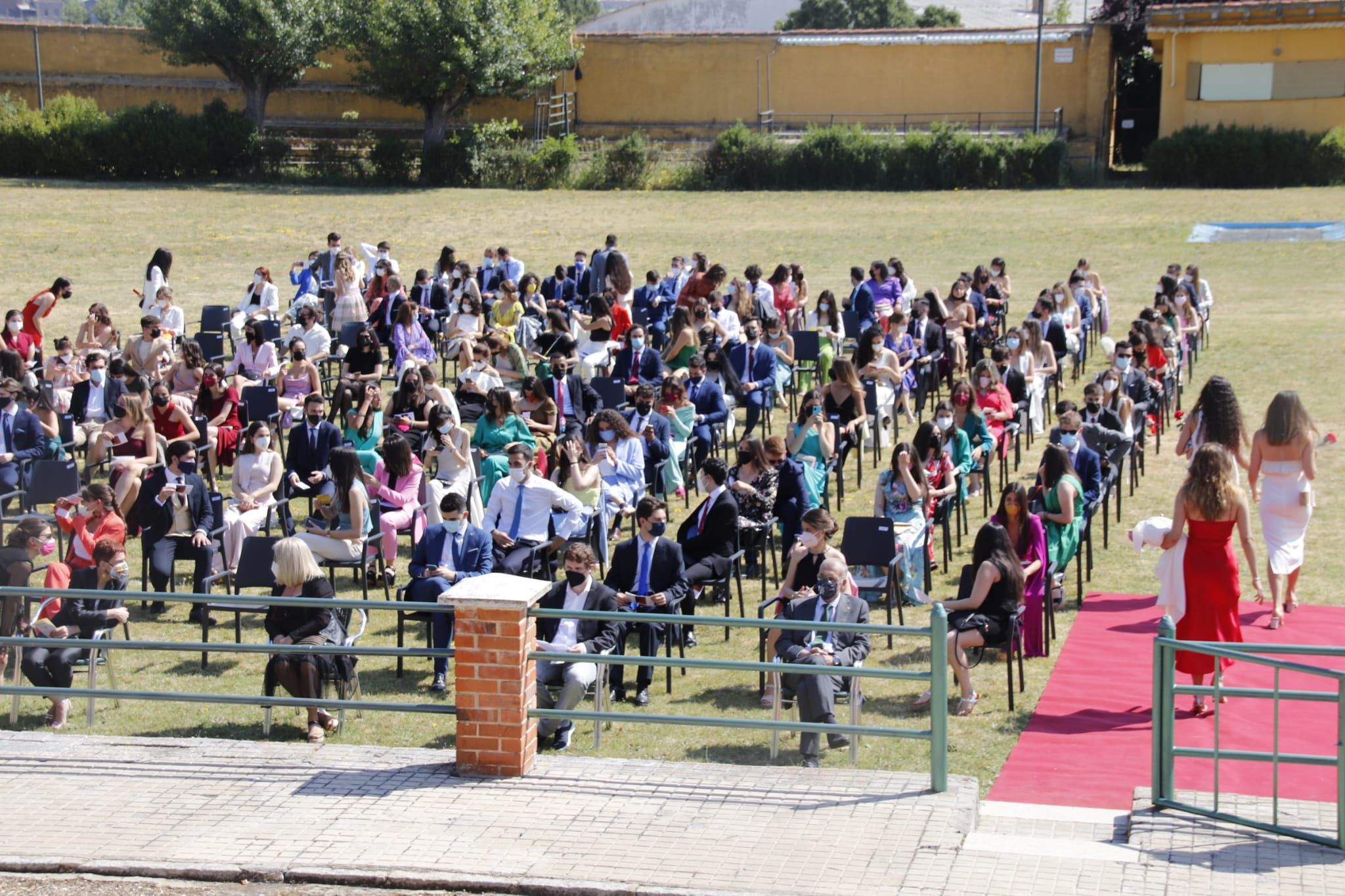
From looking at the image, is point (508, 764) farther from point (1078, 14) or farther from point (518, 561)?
point (1078, 14)

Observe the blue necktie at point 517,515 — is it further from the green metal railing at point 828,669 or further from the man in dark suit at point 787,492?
the green metal railing at point 828,669

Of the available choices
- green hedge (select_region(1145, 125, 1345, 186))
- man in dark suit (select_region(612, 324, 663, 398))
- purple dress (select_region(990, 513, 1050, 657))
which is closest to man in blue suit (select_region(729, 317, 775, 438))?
man in dark suit (select_region(612, 324, 663, 398))

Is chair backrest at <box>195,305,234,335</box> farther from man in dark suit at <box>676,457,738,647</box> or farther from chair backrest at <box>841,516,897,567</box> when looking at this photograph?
chair backrest at <box>841,516,897,567</box>

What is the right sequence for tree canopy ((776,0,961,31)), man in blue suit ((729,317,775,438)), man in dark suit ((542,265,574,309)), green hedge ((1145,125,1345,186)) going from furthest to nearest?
1. tree canopy ((776,0,961,31))
2. green hedge ((1145,125,1345,186))
3. man in dark suit ((542,265,574,309))
4. man in blue suit ((729,317,775,438))

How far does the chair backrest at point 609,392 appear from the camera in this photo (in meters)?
14.6

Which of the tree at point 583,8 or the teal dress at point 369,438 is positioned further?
the tree at point 583,8

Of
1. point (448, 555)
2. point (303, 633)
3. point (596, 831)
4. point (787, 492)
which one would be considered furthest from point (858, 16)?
point (596, 831)

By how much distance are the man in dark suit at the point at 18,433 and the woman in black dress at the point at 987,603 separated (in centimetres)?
835

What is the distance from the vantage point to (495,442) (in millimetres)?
12727

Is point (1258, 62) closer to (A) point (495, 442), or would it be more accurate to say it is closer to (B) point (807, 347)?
(B) point (807, 347)

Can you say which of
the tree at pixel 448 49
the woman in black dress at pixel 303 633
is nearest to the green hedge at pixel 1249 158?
the tree at pixel 448 49

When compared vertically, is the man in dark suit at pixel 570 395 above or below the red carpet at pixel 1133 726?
above

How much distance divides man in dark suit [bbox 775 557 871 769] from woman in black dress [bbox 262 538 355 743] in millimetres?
2671

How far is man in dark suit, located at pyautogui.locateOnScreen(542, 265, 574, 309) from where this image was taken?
20.3 m
